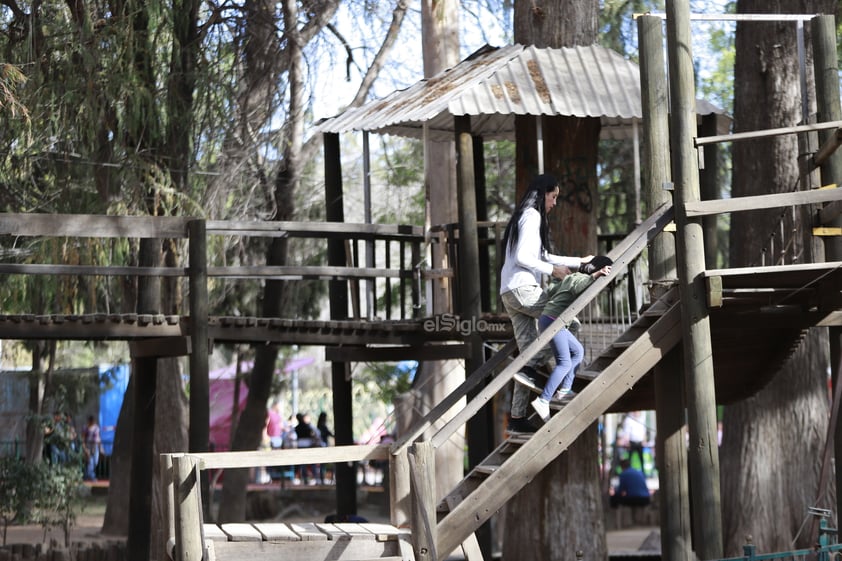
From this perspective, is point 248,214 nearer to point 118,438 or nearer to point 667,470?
point 118,438

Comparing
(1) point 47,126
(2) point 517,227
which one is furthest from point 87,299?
(2) point 517,227

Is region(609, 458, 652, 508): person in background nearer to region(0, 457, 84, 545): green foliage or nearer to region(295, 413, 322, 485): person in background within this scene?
region(295, 413, 322, 485): person in background

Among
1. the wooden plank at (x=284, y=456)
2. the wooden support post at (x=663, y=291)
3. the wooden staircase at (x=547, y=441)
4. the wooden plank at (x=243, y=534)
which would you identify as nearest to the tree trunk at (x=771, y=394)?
the wooden support post at (x=663, y=291)

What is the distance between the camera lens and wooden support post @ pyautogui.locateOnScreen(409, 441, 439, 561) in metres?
7.56

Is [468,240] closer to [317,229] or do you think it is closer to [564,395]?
[317,229]

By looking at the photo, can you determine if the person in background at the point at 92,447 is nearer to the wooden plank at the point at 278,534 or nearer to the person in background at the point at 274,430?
the person in background at the point at 274,430

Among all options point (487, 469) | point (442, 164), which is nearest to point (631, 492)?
point (442, 164)

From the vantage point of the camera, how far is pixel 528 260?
28.9 feet

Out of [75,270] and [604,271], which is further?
[75,270]

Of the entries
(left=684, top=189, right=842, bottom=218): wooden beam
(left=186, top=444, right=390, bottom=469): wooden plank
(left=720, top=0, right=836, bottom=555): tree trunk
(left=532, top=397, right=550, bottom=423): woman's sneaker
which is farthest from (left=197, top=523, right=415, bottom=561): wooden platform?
(left=720, top=0, right=836, bottom=555): tree trunk

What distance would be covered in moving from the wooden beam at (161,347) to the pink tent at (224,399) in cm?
1688

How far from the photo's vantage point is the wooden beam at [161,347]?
37.3ft

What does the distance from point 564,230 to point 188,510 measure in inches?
263

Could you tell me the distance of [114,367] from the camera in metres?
26.6
